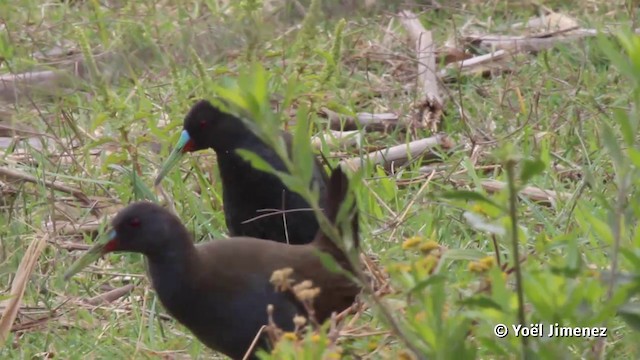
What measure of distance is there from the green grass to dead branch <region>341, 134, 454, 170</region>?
0.05 m

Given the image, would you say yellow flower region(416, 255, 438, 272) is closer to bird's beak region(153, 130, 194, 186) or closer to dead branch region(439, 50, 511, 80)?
bird's beak region(153, 130, 194, 186)

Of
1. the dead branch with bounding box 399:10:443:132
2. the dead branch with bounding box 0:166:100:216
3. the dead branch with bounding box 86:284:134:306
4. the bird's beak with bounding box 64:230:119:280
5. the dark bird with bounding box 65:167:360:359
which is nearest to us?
the dark bird with bounding box 65:167:360:359

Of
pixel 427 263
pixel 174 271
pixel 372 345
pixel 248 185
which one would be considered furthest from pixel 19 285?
pixel 427 263

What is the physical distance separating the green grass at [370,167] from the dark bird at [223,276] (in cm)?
19

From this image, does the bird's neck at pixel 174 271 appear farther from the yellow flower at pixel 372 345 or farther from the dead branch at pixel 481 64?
the dead branch at pixel 481 64

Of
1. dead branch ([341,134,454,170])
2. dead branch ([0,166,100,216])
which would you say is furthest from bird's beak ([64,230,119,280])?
dead branch ([341,134,454,170])

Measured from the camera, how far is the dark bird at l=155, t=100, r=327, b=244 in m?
4.87

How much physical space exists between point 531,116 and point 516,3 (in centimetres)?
165

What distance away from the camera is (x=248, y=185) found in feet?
16.1

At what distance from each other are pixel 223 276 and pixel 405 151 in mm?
1860

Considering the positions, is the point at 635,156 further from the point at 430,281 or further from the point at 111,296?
the point at 111,296

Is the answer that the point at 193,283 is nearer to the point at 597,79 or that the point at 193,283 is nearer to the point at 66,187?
the point at 66,187

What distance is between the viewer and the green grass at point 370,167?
266cm

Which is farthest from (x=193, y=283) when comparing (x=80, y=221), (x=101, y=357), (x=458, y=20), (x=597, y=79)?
(x=458, y=20)
